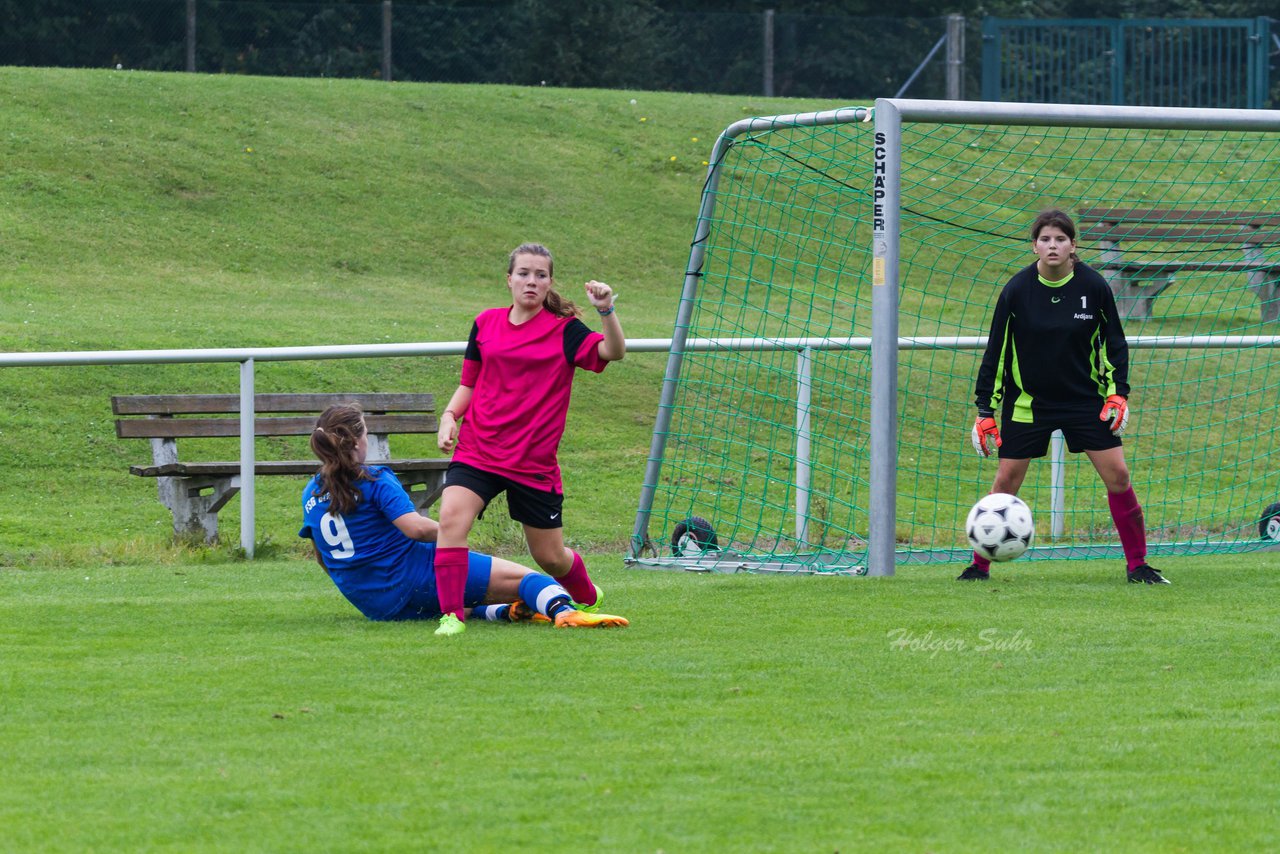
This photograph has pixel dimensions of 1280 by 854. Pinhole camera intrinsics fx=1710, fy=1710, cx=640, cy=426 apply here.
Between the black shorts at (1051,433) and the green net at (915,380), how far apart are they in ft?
2.49

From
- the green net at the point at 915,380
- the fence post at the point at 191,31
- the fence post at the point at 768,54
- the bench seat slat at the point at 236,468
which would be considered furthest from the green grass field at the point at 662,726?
the fence post at the point at 768,54

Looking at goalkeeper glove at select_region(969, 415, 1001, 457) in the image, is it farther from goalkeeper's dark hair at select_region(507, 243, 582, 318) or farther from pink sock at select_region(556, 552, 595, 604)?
goalkeeper's dark hair at select_region(507, 243, 582, 318)

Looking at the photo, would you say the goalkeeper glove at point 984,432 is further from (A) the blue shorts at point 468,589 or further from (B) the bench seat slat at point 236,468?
(B) the bench seat slat at point 236,468

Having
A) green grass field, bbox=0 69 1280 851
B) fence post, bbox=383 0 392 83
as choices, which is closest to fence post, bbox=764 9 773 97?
fence post, bbox=383 0 392 83

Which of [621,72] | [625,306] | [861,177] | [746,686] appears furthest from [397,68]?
[746,686]

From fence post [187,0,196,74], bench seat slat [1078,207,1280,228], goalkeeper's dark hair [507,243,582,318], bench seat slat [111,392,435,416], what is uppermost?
fence post [187,0,196,74]

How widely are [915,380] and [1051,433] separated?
6.95 meters

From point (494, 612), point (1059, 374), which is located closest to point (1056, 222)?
point (1059, 374)

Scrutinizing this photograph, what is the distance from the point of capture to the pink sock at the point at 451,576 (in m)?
6.52

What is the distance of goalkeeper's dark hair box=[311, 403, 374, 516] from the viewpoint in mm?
6543

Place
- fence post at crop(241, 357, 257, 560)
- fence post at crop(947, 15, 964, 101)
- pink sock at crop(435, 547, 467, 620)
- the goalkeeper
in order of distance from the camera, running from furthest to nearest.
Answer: fence post at crop(947, 15, 964, 101), fence post at crop(241, 357, 257, 560), the goalkeeper, pink sock at crop(435, 547, 467, 620)

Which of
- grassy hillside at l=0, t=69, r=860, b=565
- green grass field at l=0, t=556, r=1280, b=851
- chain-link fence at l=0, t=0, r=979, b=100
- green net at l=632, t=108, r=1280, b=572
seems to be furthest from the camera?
chain-link fence at l=0, t=0, r=979, b=100

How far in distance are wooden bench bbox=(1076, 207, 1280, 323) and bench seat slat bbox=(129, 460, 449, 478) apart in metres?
4.57

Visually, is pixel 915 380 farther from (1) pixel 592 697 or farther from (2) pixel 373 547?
(1) pixel 592 697
